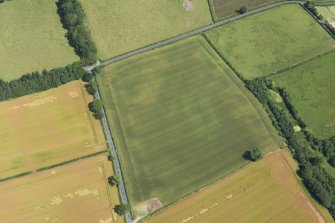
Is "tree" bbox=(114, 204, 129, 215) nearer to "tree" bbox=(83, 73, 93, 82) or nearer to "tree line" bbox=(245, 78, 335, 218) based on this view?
"tree" bbox=(83, 73, 93, 82)

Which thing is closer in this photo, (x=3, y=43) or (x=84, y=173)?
(x=84, y=173)

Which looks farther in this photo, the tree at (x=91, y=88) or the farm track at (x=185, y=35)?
the farm track at (x=185, y=35)

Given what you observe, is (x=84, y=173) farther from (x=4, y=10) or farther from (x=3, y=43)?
(x=4, y=10)

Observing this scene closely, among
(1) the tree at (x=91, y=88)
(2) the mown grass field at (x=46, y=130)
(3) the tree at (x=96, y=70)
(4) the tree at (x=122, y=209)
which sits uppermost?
(3) the tree at (x=96, y=70)

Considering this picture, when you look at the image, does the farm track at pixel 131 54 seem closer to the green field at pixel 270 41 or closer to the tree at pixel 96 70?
the green field at pixel 270 41

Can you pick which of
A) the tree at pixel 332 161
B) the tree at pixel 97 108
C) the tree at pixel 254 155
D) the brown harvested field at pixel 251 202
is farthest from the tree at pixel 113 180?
the tree at pixel 332 161

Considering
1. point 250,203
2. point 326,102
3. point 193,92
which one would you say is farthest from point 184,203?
point 326,102
